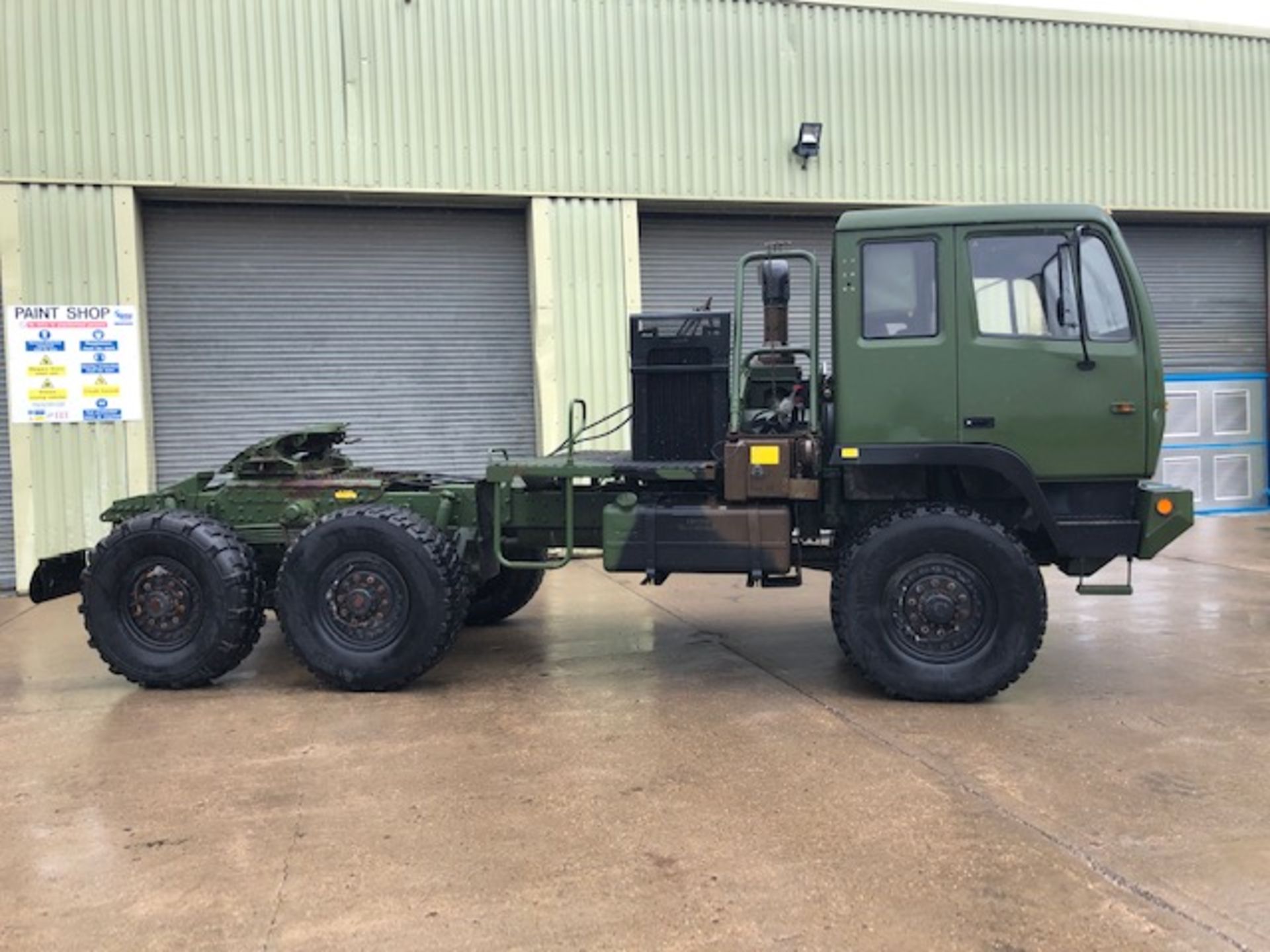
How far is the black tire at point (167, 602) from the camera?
6.07m

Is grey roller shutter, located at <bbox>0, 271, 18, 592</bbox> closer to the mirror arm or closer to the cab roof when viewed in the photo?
the cab roof

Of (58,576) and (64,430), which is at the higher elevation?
(64,430)

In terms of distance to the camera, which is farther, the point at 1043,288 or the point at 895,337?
the point at 895,337

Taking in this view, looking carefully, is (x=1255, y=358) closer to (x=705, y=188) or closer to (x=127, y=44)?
(x=705, y=188)

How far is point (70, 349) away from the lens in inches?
415

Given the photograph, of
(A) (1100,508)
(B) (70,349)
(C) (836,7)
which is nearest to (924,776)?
(A) (1100,508)

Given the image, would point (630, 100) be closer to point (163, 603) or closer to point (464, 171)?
point (464, 171)

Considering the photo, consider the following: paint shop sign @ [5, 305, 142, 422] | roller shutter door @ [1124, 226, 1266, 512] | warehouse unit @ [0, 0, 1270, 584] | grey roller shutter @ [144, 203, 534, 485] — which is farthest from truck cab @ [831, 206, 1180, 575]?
roller shutter door @ [1124, 226, 1266, 512]

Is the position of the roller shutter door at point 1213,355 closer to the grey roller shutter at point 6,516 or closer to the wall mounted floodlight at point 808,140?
the wall mounted floodlight at point 808,140

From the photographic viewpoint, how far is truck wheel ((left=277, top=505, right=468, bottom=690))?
592cm

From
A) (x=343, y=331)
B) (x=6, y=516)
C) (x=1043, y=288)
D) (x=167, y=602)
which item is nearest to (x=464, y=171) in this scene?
(x=343, y=331)

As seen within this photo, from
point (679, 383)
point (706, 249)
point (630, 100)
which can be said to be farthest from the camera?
point (706, 249)

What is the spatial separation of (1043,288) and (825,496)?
169 centimetres

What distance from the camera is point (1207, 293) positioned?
1465cm
